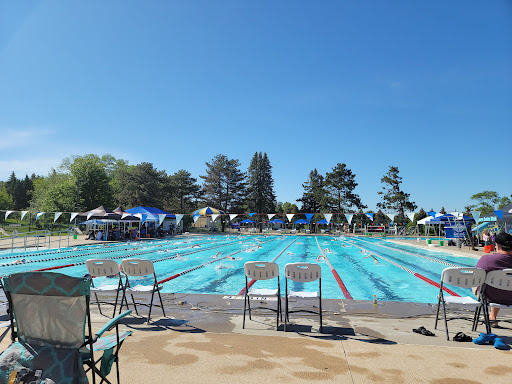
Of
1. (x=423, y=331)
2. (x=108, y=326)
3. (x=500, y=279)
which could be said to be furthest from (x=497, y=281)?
(x=108, y=326)

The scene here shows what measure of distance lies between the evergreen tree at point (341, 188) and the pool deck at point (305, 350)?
1788 inches

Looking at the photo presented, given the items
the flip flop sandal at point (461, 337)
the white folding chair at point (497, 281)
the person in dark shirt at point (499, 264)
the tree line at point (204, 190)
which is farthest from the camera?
the tree line at point (204, 190)

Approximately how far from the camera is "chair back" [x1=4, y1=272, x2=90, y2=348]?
197cm

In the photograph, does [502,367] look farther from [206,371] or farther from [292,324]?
[206,371]

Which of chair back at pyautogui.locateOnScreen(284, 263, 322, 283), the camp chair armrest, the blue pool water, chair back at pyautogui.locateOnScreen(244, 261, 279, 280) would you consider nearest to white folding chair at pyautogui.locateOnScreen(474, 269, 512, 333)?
chair back at pyautogui.locateOnScreen(284, 263, 322, 283)

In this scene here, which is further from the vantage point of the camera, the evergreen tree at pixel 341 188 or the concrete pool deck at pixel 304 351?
the evergreen tree at pixel 341 188

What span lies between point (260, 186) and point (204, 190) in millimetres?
9763

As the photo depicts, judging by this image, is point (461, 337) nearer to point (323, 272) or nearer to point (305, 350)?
point (305, 350)

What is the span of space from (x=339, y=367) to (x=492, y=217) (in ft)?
73.5

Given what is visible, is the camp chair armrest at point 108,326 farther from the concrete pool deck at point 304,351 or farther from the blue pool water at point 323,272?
the blue pool water at point 323,272

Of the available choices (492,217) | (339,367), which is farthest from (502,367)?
(492,217)

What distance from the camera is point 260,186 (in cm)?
5766

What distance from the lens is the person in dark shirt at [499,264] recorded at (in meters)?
3.96

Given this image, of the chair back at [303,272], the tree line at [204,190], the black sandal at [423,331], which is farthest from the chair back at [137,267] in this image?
the tree line at [204,190]
